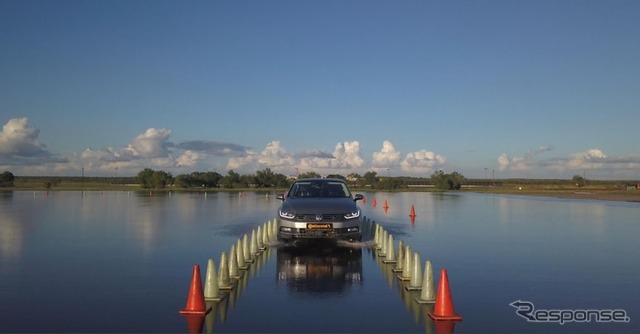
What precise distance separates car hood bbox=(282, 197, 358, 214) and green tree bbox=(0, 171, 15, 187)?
415 ft

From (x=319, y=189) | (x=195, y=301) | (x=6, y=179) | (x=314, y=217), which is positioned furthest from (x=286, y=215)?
(x=6, y=179)

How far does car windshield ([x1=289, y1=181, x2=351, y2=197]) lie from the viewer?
15352 millimetres

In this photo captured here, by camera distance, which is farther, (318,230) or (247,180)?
(247,180)

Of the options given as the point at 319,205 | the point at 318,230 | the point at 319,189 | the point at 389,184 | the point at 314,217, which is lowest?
the point at 318,230

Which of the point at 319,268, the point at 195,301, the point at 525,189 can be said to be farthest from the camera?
the point at 525,189

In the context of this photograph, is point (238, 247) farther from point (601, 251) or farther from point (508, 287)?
point (601, 251)

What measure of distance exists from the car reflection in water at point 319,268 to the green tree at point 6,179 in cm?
12709

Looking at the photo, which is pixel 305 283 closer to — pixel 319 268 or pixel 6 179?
pixel 319 268

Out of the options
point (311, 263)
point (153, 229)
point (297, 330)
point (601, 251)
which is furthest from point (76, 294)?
point (601, 251)

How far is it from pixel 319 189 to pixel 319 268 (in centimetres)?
495

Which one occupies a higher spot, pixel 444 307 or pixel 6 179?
pixel 6 179

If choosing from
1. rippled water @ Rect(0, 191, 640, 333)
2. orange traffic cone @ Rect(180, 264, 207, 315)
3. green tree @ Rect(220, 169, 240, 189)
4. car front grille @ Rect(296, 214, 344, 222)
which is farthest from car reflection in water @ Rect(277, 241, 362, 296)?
green tree @ Rect(220, 169, 240, 189)

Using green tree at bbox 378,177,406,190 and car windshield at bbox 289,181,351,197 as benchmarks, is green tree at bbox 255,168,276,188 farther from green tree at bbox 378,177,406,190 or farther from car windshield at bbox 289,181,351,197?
car windshield at bbox 289,181,351,197

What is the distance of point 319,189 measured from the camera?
15625 mm
